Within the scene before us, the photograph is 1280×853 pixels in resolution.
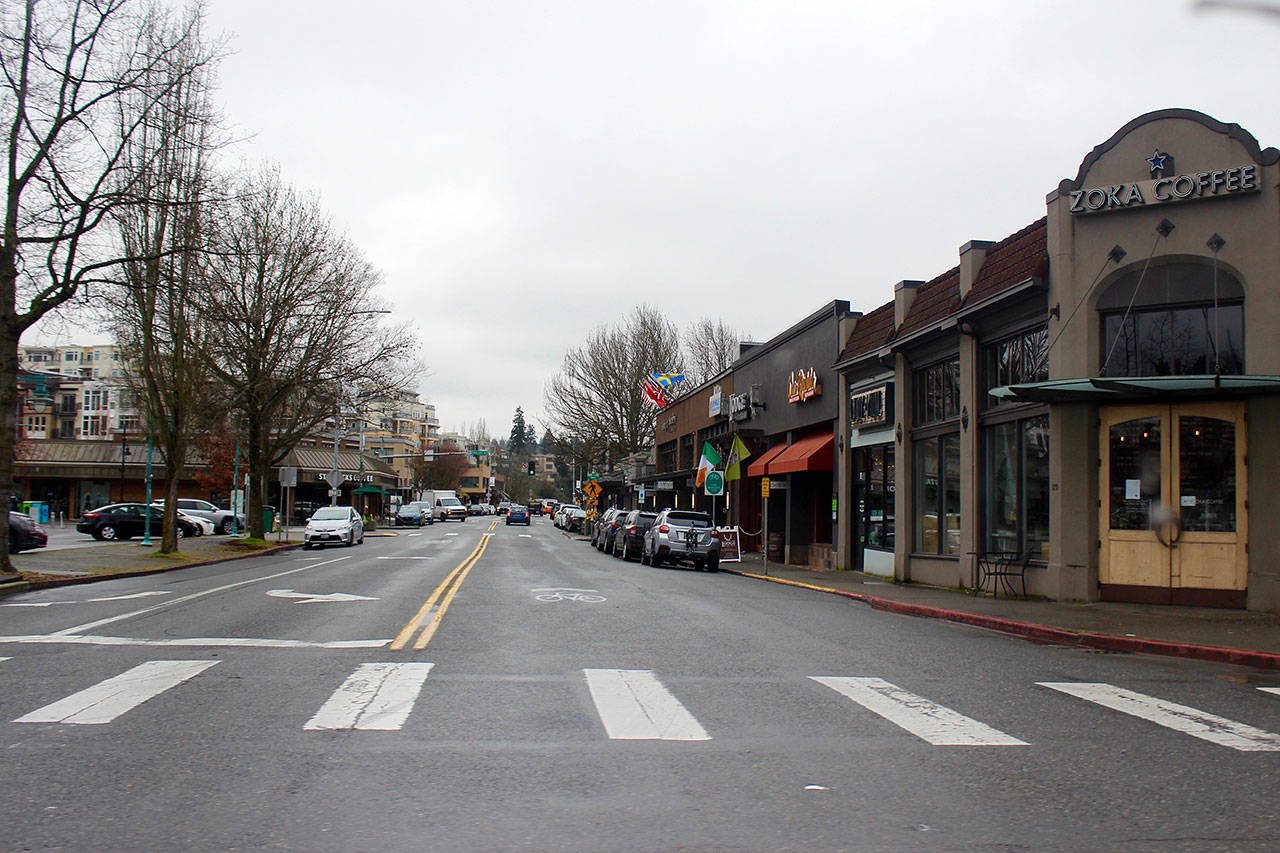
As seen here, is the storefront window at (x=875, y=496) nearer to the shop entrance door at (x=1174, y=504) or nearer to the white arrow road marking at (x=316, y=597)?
the shop entrance door at (x=1174, y=504)

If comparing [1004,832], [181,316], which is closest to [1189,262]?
[1004,832]

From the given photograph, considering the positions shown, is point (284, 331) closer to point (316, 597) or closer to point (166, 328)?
point (166, 328)

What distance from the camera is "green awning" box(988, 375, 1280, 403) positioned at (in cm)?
1456

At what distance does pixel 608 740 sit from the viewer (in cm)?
659

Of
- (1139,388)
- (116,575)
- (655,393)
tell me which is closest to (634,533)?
(116,575)

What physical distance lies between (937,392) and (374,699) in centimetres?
1696

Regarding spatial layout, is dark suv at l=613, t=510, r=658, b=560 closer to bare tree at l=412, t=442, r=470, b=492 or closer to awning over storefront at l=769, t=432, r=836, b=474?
awning over storefront at l=769, t=432, r=836, b=474

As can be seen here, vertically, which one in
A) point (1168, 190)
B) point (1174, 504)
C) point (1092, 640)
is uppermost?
point (1168, 190)

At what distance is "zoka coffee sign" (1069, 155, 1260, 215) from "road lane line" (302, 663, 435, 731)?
1308cm

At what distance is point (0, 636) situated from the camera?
11281 millimetres

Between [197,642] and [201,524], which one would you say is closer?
[197,642]

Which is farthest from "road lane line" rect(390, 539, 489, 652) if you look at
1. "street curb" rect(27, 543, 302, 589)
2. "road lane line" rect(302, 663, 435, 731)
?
"street curb" rect(27, 543, 302, 589)

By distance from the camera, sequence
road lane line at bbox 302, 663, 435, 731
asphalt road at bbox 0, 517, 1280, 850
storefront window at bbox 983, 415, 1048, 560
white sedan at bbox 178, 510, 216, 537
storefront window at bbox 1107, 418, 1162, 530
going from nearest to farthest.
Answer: asphalt road at bbox 0, 517, 1280, 850, road lane line at bbox 302, 663, 435, 731, storefront window at bbox 1107, 418, 1162, 530, storefront window at bbox 983, 415, 1048, 560, white sedan at bbox 178, 510, 216, 537

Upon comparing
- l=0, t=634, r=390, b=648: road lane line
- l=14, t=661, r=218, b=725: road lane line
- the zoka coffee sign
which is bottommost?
l=0, t=634, r=390, b=648: road lane line
